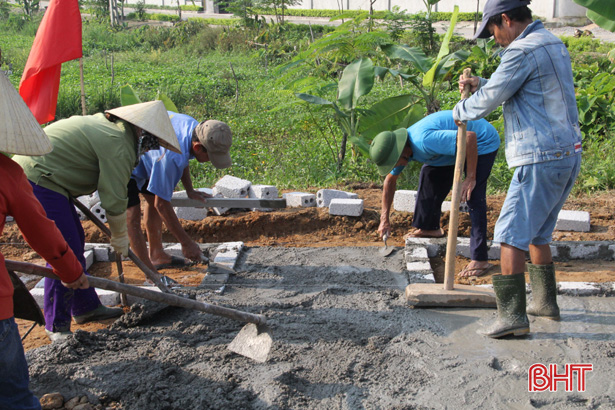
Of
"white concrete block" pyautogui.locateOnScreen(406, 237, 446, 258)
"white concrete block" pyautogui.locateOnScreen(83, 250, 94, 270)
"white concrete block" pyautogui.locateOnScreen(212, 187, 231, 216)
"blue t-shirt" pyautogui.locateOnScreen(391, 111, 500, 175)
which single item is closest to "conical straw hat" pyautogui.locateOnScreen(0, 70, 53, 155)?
"blue t-shirt" pyautogui.locateOnScreen(391, 111, 500, 175)

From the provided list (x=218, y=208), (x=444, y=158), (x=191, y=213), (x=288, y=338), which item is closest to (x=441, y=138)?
(x=444, y=158)

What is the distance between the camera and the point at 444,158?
16.0ft

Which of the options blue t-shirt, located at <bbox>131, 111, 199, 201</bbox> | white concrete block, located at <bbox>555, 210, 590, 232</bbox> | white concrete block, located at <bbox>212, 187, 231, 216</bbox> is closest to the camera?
blue t-shirt, located at <bbox>131, 111, 199, 201</bbox>

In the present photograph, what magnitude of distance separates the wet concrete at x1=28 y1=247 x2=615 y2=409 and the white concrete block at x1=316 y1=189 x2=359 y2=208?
87.0 inches

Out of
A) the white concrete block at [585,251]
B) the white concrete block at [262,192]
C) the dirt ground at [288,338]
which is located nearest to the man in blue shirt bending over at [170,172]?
the dirt ground at [288,338]

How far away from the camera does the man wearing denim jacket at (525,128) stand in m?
3.30

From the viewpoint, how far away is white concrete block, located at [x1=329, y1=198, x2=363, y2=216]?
242 inches

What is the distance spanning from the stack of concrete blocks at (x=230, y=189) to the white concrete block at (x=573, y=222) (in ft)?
11.4

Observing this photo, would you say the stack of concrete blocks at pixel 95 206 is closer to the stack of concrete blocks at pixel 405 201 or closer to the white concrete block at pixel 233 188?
the white concrete block at pixel 233 188

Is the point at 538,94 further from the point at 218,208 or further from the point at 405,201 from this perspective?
the point at 218,208

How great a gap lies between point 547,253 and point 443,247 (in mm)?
1713

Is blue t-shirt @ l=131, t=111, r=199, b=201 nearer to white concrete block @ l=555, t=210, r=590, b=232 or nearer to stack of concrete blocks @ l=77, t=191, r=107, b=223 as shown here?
stack of concrete blocks @ l=77, t=191, r=107, b=223

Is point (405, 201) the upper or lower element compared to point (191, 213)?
upper

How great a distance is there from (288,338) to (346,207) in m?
2.71
